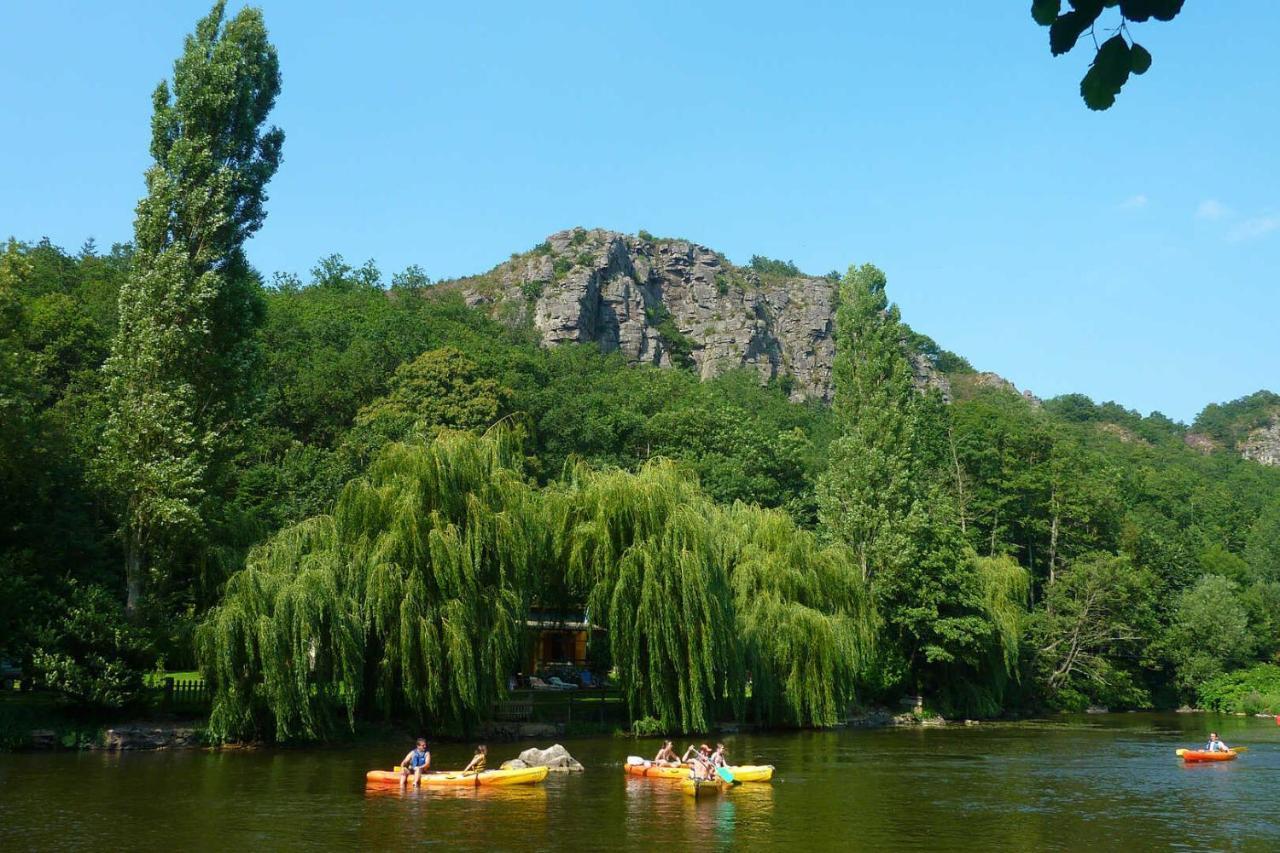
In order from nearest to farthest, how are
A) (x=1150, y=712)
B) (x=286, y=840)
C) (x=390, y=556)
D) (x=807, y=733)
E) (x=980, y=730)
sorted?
(x=286, y=840) → (x=390, y=556) → (x=807, y=733) → (x=980, y=730) → (x=1150, y=712)

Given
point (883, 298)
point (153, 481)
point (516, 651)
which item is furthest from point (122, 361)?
point (883, 298)

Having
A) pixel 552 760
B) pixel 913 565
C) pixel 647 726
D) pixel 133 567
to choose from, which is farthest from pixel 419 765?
pixel 913 565

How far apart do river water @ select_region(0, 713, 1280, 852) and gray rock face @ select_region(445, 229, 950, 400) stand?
332 ft

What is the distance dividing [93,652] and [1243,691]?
54219 mm

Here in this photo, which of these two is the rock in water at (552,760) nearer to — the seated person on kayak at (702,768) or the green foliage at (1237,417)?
the seated person on kayak at (702,768)

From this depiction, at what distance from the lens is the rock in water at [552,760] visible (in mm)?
25125

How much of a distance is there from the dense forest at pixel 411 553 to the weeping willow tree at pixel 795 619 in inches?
4.4

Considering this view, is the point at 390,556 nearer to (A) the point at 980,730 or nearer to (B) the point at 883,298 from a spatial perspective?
(A) the point at 980,730

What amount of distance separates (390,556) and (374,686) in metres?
3.95

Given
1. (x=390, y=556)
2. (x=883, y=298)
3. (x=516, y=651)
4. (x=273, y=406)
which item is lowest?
(x=516, y=651)

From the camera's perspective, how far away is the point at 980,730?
135ft

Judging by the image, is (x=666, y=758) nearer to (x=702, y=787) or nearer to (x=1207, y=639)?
(x=702, y=787)

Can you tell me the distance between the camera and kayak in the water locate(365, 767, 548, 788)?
2247 cm

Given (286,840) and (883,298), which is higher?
(883,298)
